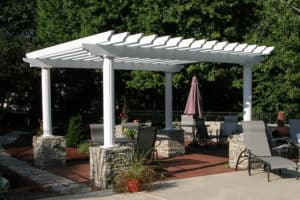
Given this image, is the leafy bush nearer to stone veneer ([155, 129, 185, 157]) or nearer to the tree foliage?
stone veneer ([155, 129, 185, 157])

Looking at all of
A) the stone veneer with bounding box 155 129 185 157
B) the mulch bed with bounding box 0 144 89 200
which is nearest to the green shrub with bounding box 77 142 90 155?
the mulch bed with bounding box 0 144 89 200

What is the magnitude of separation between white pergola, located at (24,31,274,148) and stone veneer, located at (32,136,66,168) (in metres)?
0.31

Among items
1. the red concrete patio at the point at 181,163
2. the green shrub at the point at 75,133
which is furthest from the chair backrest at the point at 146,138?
the green shrub at the point at 75,133

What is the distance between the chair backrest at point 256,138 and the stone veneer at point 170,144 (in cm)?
300

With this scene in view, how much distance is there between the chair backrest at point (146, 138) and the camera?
10.0 metres

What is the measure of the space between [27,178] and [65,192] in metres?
1.81

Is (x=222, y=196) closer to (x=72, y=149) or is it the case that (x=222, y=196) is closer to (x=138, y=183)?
(x=138, y=183)

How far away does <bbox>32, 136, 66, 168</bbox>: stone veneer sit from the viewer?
11.4 m

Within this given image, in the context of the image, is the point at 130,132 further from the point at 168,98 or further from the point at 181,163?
the point at 181,163

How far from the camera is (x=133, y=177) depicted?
27.9ft

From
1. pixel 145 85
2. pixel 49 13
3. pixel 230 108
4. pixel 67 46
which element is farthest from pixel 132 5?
pixel 67 46

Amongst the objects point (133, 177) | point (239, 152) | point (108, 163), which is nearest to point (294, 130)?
point (239, 152)

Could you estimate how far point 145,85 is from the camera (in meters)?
19.8

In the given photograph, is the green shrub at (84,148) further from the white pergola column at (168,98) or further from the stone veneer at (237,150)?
the stone veneer at (237,150)
